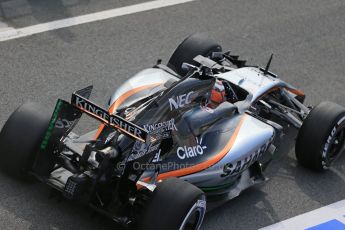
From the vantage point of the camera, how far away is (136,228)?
645 cm

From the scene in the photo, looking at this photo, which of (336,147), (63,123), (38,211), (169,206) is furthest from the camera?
(336,147)

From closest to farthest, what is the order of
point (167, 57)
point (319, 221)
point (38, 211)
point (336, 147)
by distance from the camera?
point (38, 211) → point (319, 221) → point (336, 147) → point (167, 57)

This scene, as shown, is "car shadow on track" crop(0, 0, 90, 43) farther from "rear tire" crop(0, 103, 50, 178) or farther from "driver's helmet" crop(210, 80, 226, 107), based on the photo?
"rear tire" crop(0, 103, 50, 178)

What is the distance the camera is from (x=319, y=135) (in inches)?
307

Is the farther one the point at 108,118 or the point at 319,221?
the point at 319,221

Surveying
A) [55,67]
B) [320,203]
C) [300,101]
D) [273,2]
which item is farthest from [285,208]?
[273,2]

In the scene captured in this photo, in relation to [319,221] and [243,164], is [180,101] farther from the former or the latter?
[319,221]

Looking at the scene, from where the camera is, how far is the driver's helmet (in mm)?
7797

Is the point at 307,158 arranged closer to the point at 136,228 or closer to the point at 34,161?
the point at 136,228

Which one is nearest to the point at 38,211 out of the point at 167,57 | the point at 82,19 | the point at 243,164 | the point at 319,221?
the point at 243,164

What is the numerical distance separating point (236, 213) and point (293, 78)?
10.4ft

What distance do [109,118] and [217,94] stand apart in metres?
1.72

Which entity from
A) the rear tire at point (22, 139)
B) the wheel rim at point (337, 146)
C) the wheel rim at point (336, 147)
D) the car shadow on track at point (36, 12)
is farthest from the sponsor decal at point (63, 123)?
the car shadow on track at point (36, 12)

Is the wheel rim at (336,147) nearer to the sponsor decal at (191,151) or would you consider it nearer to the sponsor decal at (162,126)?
the sponsor decal at (191,151)
